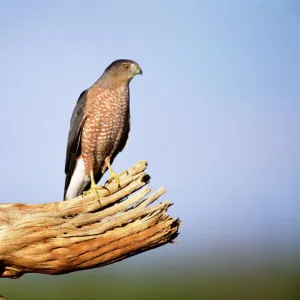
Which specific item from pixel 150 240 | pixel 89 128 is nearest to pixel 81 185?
pixel 89 128

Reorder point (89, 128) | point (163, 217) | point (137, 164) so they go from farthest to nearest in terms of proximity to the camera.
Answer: point (89, 128), point (137, 164), point (163, 217)

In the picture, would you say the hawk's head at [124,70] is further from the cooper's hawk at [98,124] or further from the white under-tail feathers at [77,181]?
the white under-tail feathers at [77,181]

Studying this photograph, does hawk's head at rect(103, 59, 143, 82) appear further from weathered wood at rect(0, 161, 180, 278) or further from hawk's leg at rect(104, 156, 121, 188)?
weathered wood at rect(0, 161, 180, 278)

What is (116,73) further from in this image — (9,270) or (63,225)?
(9,270)

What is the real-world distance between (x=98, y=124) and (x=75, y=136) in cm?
38

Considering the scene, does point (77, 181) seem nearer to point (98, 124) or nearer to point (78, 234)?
point (98, 124)

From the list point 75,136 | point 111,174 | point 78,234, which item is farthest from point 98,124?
point 78,234

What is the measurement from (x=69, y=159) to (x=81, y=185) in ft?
1.40

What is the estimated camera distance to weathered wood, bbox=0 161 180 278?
576 centimetres

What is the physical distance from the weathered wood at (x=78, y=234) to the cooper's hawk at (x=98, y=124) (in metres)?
1.06

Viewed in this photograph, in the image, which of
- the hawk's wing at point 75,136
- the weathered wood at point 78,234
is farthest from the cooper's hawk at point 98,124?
the weathered wood at point 78,234

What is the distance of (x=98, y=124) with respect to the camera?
702 cm

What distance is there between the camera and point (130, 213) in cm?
581

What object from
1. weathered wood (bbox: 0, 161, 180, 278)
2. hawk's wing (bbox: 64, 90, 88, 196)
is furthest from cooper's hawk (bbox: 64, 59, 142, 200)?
weathered wood (bbox: 0, 161, 180, 278)
